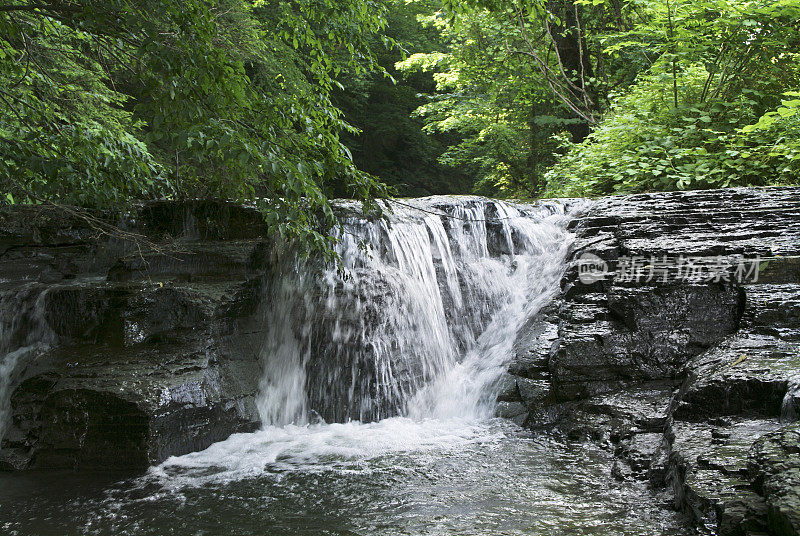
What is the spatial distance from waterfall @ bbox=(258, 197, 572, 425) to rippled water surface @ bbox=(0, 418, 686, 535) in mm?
919

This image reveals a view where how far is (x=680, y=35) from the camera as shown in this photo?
924 centimetres

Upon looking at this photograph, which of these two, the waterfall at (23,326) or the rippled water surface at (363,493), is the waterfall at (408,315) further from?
the waterfall at (23,326)

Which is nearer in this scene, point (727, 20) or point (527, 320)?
point (527, 320)

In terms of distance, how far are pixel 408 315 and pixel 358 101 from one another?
509 inches

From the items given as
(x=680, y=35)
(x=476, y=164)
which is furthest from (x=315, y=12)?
(x=476, y=164)

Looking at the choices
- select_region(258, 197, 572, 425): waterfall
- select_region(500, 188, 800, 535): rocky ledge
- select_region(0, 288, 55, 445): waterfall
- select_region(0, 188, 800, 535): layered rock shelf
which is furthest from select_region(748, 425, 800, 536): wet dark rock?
select_region(0, 288, 55, 445): waterfall

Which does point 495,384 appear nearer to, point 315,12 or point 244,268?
point 244,268

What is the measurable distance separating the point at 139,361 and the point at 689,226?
5700 mm

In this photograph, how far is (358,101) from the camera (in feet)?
59.7

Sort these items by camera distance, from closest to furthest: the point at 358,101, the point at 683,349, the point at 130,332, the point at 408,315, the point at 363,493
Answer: the point at 363,493, the point at 683,349, the point at 130,332, the point at 408,315, the point at 358,101

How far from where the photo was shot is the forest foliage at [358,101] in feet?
13.8

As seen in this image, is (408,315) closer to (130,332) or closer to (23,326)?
(130,332)

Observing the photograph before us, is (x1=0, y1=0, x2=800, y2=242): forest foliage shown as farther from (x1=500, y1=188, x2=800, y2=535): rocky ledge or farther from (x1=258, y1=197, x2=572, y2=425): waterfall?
(x1=500, y1=188, x2=800, y2=535): rocky ledge

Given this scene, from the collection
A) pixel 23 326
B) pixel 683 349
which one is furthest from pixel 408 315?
pixel 23 326
